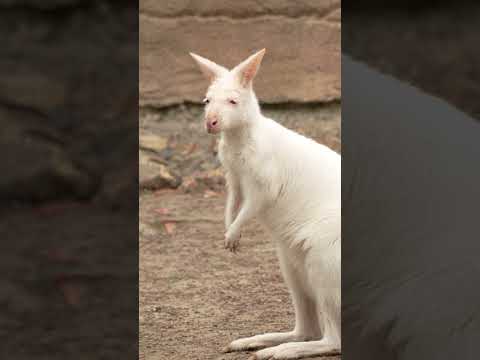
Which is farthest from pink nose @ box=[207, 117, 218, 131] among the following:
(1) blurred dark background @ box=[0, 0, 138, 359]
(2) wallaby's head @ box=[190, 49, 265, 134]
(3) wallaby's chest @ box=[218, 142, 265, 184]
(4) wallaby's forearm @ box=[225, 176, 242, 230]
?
(1) blurred dark background @ box=[0, 0, 138, 359]

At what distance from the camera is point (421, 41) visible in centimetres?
133

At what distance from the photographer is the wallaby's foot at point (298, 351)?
2768 millimetres

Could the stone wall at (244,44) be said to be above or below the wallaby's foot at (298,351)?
above

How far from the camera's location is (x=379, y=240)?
4.47 ft

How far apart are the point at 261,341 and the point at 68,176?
1.91 meters

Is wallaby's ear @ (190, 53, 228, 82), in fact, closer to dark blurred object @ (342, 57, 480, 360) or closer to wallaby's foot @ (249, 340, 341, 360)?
wallaby's foot @ (249, 340, 341, 360)

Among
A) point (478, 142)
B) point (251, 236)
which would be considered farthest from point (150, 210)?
point (478, 142)

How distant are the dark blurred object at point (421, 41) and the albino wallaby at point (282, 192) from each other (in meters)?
1.35

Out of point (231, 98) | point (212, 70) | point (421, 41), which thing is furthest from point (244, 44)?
point (421, 41)

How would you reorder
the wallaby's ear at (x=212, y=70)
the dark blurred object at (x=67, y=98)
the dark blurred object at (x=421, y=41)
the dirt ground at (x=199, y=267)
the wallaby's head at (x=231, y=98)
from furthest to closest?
the dirt ground at (x=199, y=267) < the wallaby's ear at (x=212, y=70) < the wallaby's head at (x=231, y=98) < the dark blurred object at (x=421, y=41) < the dark blurred object at (x=67, y=98)

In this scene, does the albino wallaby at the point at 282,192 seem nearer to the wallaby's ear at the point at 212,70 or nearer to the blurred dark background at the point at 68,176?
the wallaby's ear at the point at 212,70

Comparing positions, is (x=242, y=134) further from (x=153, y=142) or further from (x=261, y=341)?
(x=153, y=142)

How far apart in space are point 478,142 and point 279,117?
399cm

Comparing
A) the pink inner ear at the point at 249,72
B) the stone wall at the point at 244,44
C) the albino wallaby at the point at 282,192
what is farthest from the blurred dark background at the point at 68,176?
the stone wall at the point at 244,44
